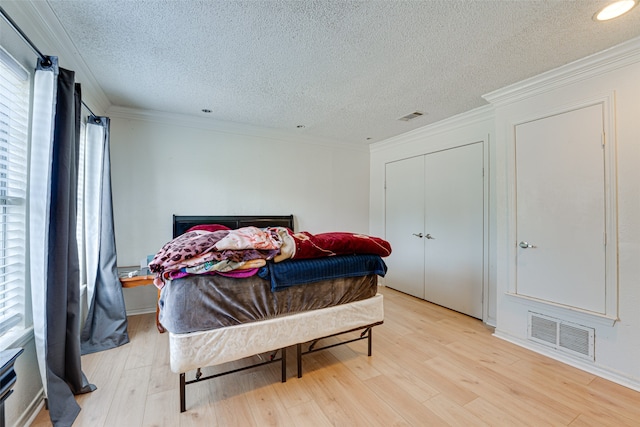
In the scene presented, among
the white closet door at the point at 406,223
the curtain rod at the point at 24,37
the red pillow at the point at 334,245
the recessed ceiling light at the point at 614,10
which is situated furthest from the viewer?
the white closet door at the point at 406,223

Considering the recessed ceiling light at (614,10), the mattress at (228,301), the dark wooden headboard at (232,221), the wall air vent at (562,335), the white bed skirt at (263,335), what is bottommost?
the wall air vent at (562,335)

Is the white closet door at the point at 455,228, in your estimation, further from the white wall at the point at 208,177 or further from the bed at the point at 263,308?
the bed at the point at 263,308

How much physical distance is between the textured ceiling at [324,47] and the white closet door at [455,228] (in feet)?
2.59

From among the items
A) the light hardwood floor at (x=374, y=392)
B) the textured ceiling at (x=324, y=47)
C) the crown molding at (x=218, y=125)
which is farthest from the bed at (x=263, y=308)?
the crown molding at (x=218, y=125)

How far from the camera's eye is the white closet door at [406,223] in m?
4.03

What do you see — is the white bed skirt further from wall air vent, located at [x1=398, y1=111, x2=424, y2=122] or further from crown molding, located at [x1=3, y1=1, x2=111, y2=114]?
wall air vent, located at [x1=398, y1=111, x2=424, y2=122]

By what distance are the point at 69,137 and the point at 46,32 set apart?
713 millimetres

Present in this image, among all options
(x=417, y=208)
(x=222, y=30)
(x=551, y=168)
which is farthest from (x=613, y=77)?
(x=222, y=30)

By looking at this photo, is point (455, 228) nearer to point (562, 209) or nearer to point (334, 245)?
point (562, 209)

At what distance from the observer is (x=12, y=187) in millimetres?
1569

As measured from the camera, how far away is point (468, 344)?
2.61 metres

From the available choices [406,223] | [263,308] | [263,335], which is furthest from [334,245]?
[406,223]

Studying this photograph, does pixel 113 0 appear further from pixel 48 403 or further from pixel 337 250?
pixel 48 403

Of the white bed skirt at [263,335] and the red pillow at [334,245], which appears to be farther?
the red pillow at [334,245]
